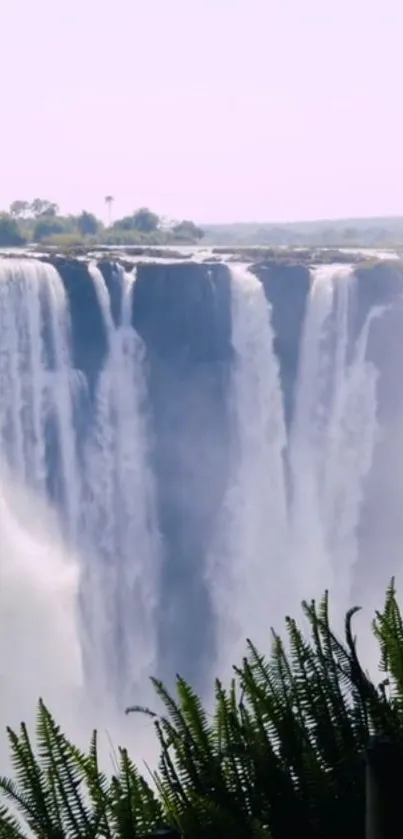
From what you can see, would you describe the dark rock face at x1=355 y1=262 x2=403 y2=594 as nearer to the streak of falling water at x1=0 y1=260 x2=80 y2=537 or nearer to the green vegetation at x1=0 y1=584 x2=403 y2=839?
the streak of falling water at x1=0 y1=260 x2=80 y2=537

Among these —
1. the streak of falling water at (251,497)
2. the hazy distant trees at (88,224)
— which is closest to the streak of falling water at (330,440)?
the streak of falling water at (251,497)

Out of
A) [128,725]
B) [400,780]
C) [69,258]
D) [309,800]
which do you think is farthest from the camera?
[69,258]

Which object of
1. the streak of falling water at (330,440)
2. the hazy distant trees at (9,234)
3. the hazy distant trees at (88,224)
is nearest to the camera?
the streak of falling water at (330,440)

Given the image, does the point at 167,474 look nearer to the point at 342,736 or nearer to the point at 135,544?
the point at 135,544

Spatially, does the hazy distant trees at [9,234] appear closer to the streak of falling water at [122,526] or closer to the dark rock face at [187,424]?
the dark rock face at [187,424]

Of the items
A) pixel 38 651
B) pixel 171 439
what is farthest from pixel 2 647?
pixel 171 439

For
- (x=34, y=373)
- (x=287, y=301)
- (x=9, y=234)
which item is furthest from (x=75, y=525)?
(x=9, y=234)
